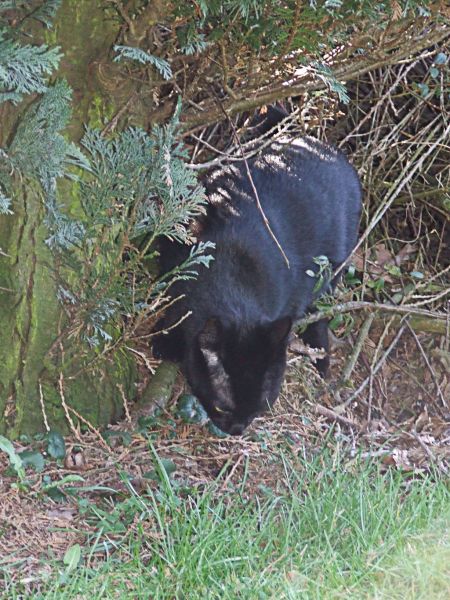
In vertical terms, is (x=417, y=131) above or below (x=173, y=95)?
below

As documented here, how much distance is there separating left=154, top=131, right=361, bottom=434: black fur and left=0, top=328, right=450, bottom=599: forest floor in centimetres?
23

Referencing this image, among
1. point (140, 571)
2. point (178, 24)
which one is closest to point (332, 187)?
point (178, 24)

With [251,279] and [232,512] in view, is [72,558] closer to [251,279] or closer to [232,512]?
[232,512]

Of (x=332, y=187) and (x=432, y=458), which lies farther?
(x=332, y=187)

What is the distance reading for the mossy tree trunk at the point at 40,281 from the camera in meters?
3.40

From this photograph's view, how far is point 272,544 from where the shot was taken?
124 inches

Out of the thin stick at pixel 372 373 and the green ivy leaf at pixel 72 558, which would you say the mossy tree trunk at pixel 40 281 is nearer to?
the green ivy leaf at pixel 72 558

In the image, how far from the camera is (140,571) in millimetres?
2891

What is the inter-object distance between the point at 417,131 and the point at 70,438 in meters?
3.47

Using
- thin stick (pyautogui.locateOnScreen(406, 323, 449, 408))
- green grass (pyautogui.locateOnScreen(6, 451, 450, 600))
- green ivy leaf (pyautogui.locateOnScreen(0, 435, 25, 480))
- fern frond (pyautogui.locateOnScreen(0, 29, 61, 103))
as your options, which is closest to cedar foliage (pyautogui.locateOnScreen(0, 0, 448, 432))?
fern frond (pyautogui.locateOnScreen(0, 29, 61, 103))

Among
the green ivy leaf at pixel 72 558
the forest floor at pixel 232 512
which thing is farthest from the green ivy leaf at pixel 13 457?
the green ivy leaf at pixel 72 558

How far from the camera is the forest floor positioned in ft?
9.37

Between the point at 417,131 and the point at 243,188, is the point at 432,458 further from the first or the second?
the point at 417,131

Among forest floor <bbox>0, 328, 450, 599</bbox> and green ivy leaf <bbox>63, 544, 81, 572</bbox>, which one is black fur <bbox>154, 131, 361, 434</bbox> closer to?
forest floor <bbox>0, 328, 450, 599</bbox>
